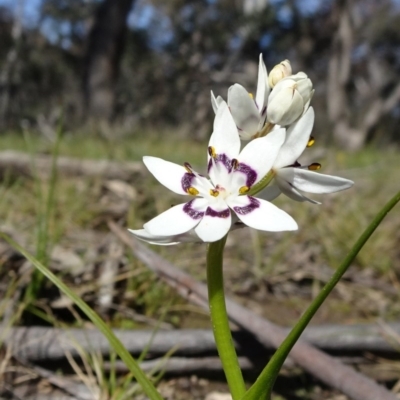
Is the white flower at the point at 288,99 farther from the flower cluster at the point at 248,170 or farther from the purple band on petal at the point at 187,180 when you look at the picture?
the purple band on petal at the point at 187,180

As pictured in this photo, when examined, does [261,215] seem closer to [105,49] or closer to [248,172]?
[248,172]

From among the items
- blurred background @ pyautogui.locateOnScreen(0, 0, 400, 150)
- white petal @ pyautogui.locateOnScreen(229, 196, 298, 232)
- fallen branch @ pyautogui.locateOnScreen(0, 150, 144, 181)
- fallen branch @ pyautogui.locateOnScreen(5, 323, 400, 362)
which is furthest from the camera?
blurred background @ pyautogui.locateOnScreen(0, 0, 400, 150)

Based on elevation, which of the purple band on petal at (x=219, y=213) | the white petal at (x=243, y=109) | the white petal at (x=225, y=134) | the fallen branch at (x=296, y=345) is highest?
the white petal at (x=243, y=109)

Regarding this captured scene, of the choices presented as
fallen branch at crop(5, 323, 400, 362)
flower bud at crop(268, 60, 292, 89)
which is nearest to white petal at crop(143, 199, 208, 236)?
flower bud at crop(268, 60, 292, 89)

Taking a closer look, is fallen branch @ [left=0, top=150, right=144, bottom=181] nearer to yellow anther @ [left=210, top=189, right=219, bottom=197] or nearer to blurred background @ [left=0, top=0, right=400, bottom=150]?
yellow anther @ [left=210, top=189, right=219, bottom=197]

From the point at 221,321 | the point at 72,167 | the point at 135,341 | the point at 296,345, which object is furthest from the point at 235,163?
the point at 72,167

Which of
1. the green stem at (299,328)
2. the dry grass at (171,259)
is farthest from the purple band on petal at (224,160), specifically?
the dry grass at (171,259)
